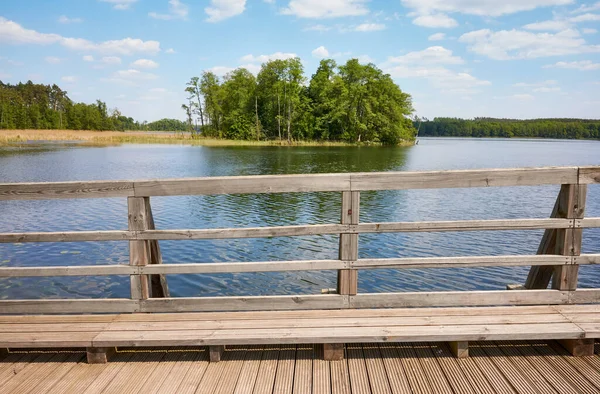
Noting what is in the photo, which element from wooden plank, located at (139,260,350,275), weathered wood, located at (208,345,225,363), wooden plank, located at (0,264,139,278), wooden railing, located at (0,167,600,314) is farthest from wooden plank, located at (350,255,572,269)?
wooden plank, located at (0,264,139,278)

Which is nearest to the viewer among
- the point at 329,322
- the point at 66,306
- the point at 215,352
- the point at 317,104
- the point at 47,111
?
the point at 215,352

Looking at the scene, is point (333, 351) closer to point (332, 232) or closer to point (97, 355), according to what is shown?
point (332, 232)

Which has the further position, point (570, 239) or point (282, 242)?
point (282, 242)

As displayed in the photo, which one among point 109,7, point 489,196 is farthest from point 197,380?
point 109,7

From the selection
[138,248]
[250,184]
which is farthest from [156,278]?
[250,184]

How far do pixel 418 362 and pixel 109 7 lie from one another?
48.4 meters

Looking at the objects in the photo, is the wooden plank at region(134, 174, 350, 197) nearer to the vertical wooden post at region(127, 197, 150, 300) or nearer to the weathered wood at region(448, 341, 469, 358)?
the vertical wooden post at region(127, 197, 150, 300)

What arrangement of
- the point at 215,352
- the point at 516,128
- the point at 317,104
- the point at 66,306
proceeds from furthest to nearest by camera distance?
1. the point at 516,128
2. the point at 317,104
3. the point at 66,306
4. the point at 215,352

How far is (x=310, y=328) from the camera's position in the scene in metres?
3.10

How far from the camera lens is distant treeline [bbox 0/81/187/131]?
9431 centimetres

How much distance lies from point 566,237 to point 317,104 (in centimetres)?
7250

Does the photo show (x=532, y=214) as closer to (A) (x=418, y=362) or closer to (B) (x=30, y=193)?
(A) (x=418, y=362)

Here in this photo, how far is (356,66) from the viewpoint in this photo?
68.2m

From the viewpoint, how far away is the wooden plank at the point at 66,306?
354cm
